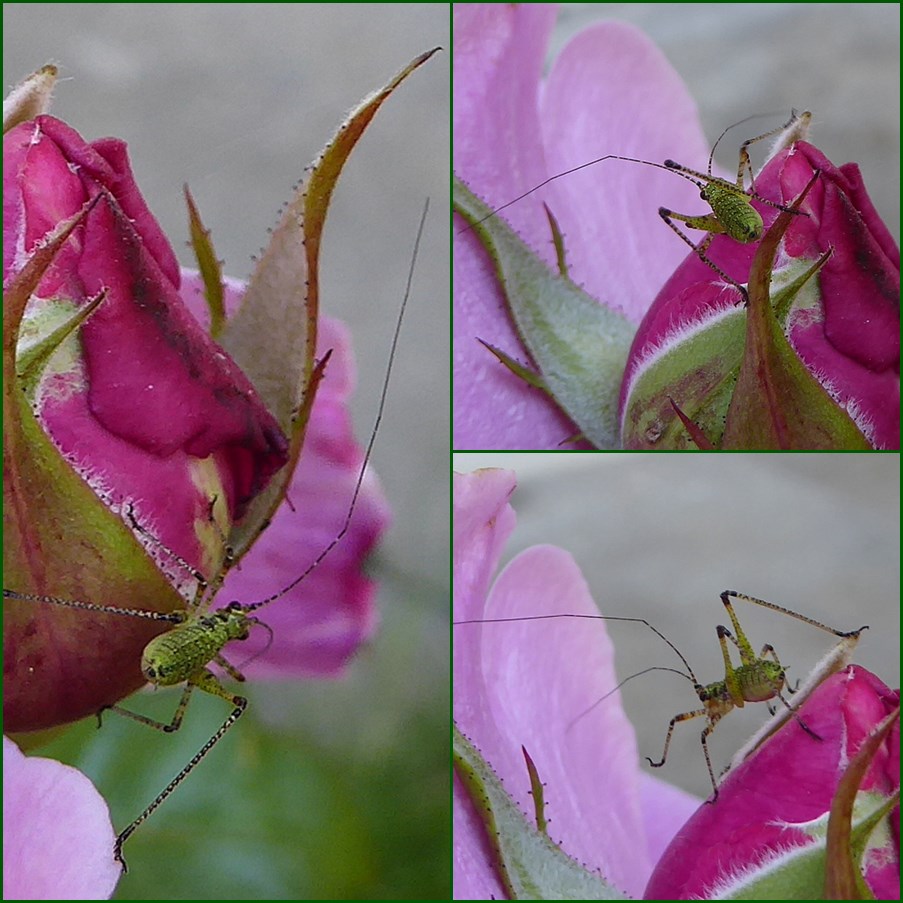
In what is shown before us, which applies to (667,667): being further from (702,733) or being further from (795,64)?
(795,64)

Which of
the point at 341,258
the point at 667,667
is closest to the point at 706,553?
the point at 667,667

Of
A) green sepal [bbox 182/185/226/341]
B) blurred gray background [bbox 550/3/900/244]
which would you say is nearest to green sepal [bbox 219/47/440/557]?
green sepal [bbox 182/185/226/341]

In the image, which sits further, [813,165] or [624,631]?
[624,631]

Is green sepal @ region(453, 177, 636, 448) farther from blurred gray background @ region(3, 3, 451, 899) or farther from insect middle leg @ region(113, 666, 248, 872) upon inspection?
insect middle leg @ region(113, 666, 248, 872)

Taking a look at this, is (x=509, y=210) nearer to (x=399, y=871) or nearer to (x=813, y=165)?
(x=813, y=165)

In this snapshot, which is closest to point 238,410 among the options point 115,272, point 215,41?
point 115,272

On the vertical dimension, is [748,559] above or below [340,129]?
below
